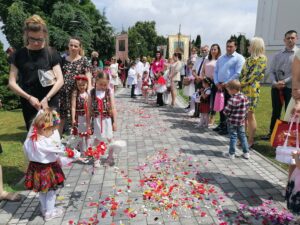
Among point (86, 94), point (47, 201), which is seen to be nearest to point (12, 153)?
point (86, 94)

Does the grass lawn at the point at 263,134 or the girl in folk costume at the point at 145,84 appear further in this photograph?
the girl in folk costume at the point at 145,84

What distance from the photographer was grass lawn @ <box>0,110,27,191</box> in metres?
4.52

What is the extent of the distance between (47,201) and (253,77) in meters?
4.50

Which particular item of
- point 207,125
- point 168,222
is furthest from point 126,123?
point 168,222

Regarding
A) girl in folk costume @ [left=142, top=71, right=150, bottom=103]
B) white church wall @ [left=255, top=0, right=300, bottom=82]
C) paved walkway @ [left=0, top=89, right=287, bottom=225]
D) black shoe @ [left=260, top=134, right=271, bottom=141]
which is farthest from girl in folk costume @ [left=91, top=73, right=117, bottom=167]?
white church wall @ [left=255, top=0, right=300, bottom=82]

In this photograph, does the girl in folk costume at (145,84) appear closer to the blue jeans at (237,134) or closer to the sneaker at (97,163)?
the blue jeans at (237,134)

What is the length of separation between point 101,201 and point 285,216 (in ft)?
7.64

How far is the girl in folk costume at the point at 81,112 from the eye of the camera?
5.17 metres

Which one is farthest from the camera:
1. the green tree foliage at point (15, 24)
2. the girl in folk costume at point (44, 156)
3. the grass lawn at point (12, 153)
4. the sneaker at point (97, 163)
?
the green tree foliage at point (15, 24)

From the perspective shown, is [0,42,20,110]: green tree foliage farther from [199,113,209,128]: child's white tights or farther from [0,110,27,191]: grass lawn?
[199,113,209,128]: child's white tights

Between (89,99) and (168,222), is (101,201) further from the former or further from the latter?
(89,99)

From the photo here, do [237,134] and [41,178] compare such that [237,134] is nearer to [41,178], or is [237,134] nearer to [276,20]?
[41,178]

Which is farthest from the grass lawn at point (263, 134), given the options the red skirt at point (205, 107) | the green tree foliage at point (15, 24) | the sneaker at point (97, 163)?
the green tree foliage at point (15, 24)

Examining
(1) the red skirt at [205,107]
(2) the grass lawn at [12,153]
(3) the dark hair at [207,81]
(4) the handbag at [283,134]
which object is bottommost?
(2) the grass lawn at [12,153]
